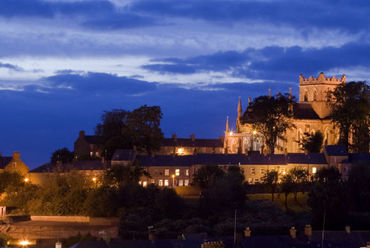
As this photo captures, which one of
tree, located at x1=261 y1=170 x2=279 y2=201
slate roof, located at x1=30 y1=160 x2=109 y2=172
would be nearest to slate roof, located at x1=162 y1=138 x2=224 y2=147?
slate roof, located at x1=30 y1=160 x2=109 y2=172

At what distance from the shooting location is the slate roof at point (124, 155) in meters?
87.7

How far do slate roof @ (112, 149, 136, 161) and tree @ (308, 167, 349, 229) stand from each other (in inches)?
905

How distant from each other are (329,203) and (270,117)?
30.8m

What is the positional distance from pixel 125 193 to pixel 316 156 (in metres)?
24.1

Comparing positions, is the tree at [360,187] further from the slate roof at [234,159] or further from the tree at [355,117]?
the tree at [355,117]

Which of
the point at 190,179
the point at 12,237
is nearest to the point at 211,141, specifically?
the point at 190,179

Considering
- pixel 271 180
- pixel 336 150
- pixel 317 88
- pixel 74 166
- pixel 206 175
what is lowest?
pixel 271 180

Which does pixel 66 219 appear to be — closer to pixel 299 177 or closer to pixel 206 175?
pixel 206 175

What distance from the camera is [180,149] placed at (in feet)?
389

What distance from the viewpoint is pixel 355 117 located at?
314ft

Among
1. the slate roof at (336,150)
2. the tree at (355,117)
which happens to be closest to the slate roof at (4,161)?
the slate roof at (336,150)

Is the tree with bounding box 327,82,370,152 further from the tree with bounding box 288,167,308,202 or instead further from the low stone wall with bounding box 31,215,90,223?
the low stone wall with bounding box 31,215,90,223

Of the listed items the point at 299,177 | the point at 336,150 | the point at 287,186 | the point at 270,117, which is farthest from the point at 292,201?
the point at 270,117

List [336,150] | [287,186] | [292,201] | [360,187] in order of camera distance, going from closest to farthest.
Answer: [360,187], [292,201], [287,186], [336,150]
